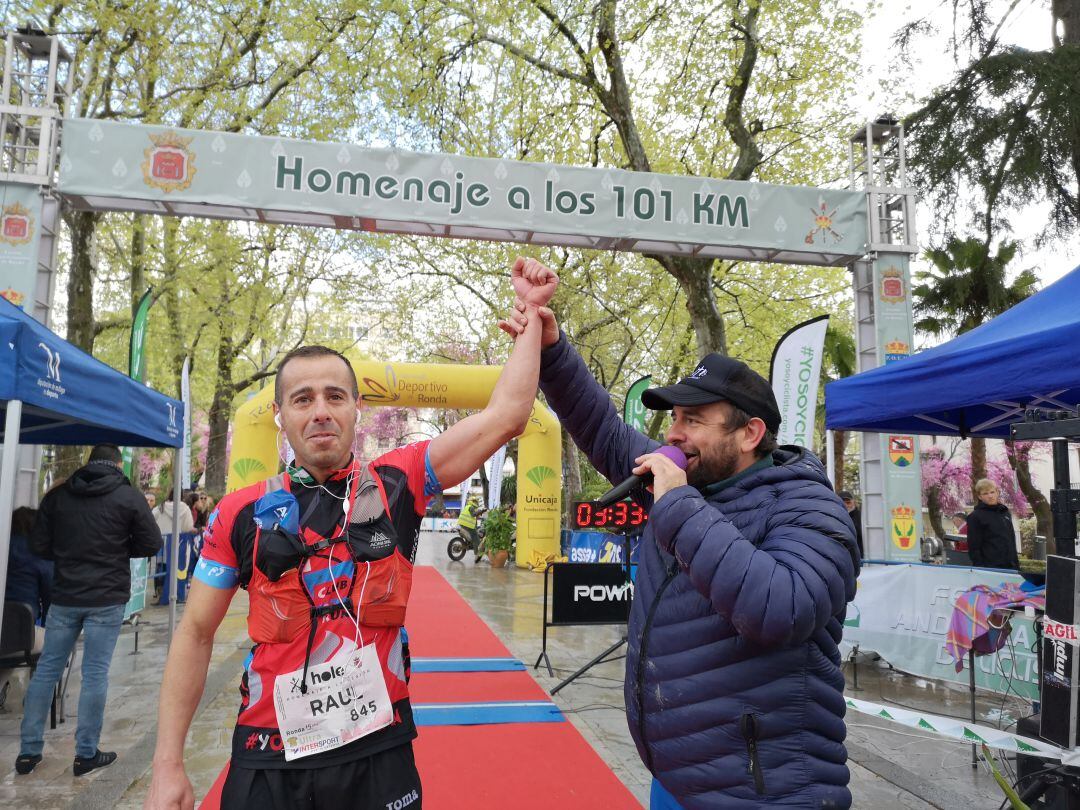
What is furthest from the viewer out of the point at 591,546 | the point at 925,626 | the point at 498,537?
the point at 498,537

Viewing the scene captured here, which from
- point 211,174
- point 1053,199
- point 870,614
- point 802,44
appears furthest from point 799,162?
point 211,174

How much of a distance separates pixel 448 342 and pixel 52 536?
21.9 metres

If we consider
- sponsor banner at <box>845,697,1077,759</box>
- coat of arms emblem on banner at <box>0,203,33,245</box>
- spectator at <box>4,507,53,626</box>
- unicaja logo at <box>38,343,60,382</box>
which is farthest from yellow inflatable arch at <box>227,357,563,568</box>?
sponsor banner at <box>845,697,1077,759</box>

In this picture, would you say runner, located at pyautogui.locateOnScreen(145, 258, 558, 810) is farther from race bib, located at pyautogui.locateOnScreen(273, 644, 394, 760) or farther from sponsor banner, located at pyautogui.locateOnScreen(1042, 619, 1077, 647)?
sponsor banner, located at pyautogui.locateOnScreen(1042, 619, 1077, 647)

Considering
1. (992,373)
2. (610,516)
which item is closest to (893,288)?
(610,516)

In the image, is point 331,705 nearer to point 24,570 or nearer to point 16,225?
point 24,570

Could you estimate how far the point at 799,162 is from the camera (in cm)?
1467

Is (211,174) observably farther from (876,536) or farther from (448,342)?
(448,342)

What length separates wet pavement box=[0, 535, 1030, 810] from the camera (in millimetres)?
4008

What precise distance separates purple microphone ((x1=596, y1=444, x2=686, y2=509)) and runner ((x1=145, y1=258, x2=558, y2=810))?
1.08ft

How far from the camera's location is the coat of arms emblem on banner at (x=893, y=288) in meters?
8.26

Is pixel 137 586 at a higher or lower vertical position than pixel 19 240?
lower

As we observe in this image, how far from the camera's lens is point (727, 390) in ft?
5.83

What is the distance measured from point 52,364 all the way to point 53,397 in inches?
7.3
